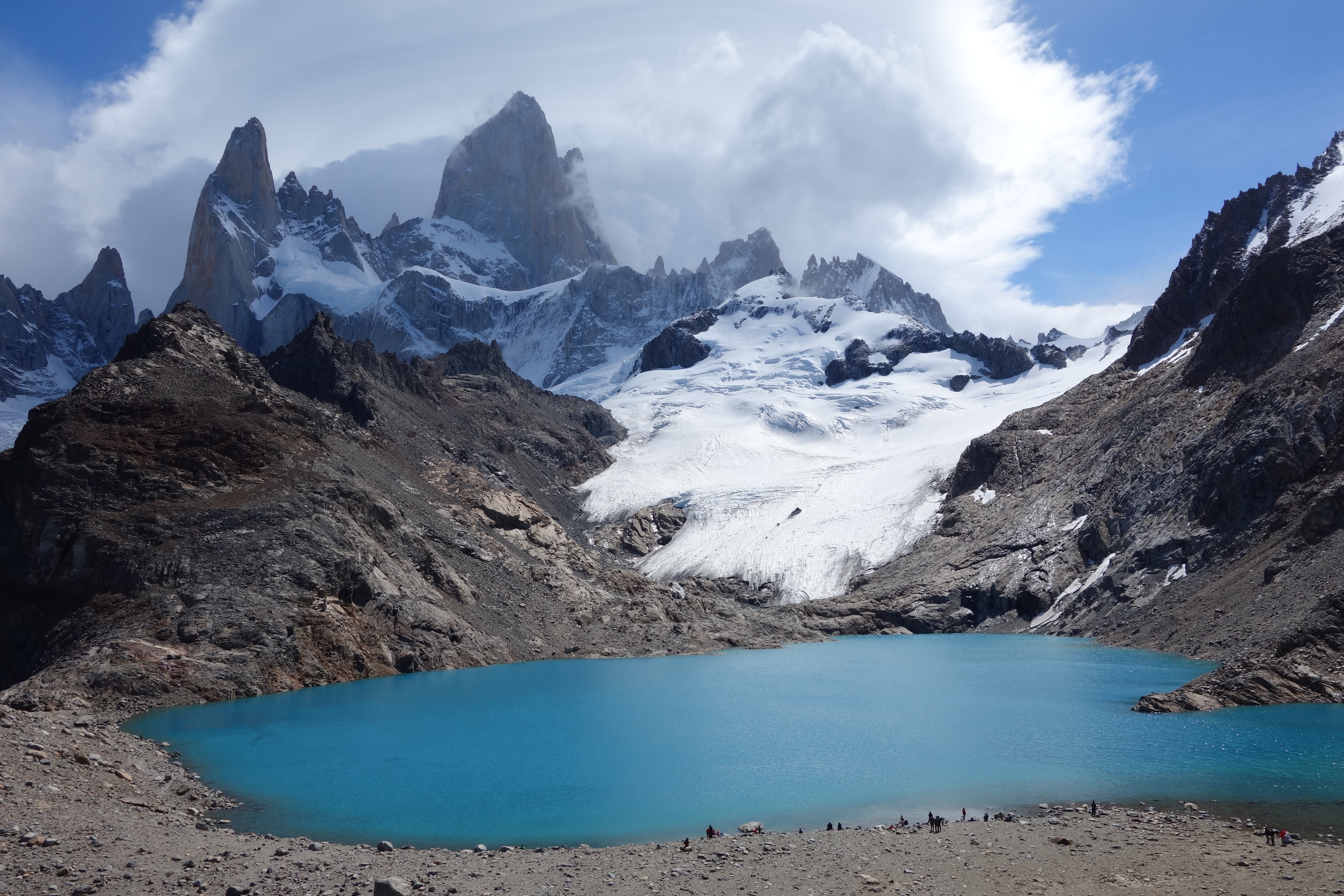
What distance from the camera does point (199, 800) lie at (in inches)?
931

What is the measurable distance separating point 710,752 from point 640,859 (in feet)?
43.0

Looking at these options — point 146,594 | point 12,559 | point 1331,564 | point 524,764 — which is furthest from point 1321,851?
point 12,559

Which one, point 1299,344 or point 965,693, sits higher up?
point 1299,344

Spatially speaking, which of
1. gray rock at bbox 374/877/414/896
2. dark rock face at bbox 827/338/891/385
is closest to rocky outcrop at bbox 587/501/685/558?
gray rock at bbox 374/877/414/896

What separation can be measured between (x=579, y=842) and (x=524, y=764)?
9.27m

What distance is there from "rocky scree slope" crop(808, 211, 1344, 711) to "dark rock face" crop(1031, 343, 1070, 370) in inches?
3493

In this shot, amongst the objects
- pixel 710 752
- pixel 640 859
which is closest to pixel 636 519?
pixel 710 752

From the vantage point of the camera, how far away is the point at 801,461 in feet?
474

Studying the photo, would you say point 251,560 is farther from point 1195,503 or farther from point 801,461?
point 801,461

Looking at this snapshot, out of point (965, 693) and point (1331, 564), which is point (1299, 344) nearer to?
point (1331, 564)

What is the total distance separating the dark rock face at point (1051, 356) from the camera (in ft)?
599

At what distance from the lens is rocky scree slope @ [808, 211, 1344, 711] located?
148 feet

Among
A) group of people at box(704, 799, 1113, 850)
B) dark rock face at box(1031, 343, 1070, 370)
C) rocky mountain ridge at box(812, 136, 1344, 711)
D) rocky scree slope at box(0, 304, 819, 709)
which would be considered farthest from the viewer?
dark rock face at box(1031, 343, 1070, 370)

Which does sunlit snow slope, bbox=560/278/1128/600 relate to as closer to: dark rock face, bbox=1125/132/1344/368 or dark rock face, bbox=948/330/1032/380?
dark rock face, bbox=948/330/1032/380
